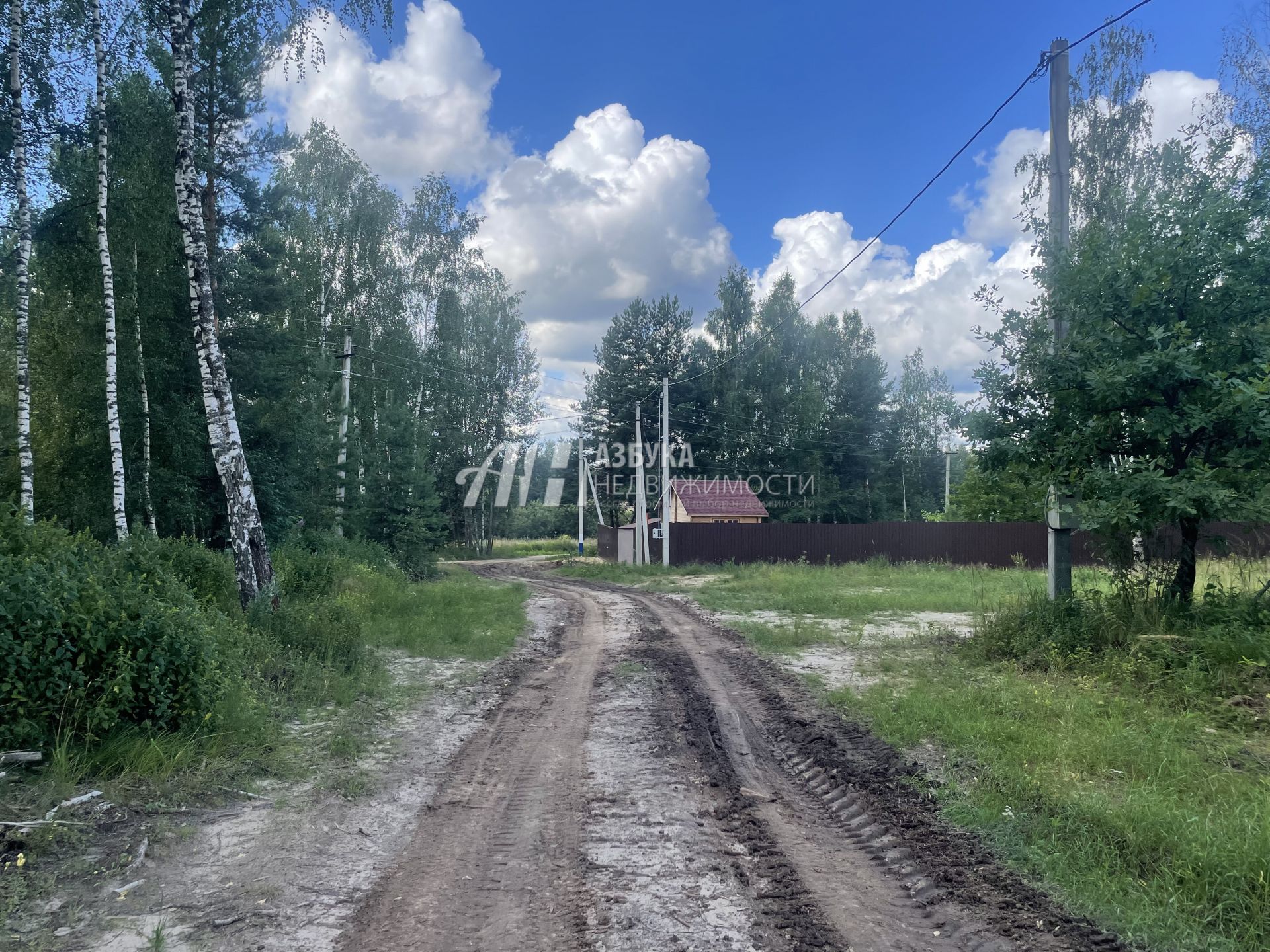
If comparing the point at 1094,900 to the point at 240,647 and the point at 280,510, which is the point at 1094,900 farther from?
the point at 280,510

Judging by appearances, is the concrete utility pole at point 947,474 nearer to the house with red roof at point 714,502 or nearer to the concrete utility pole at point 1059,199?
the house with red roof at point 714,502

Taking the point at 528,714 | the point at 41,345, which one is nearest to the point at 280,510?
the point at 41,345

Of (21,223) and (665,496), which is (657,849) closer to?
(21,223)

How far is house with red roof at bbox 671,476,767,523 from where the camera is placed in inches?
1281

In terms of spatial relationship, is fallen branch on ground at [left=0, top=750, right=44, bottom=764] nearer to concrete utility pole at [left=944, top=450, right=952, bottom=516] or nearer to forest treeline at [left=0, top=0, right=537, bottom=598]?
forest treeline at [left=0, top=0, right=537, bottom=598]

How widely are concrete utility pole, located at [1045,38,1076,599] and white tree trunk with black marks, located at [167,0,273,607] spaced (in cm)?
908

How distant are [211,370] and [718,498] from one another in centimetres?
2712

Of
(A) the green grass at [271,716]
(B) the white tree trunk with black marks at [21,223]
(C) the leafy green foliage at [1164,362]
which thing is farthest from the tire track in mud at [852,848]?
(B) the white tree trunk with black marks at [21,223]

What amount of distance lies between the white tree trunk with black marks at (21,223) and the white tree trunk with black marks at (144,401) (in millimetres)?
3158

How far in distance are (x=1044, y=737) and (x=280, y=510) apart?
15811mm

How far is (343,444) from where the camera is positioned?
62.2 feet

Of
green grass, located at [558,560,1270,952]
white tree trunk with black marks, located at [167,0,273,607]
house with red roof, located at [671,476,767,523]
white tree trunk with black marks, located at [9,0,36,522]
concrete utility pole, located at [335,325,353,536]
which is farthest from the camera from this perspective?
house with red roof, located at [671,476,767,523]

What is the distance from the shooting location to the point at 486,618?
11422 millimetres
